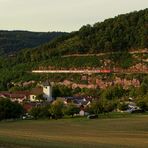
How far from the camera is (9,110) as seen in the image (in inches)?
3782

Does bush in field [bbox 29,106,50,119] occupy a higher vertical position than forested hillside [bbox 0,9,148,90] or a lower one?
lower

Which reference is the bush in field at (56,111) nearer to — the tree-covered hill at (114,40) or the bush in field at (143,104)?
the bush in field at (143,104)

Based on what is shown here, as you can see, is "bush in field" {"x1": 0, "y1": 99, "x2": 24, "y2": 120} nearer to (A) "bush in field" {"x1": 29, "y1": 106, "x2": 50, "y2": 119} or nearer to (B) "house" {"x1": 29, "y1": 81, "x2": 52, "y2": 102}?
(A) "bush in field" {"x1": 29, "y1": 106, "x2": 50, "y2": 119}

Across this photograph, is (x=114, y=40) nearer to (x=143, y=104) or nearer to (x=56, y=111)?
(x=143, y=104)

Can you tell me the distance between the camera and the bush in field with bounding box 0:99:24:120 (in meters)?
94.8

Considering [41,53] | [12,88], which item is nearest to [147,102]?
[12,88]

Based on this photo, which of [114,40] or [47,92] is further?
[114,40]

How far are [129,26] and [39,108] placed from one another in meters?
101

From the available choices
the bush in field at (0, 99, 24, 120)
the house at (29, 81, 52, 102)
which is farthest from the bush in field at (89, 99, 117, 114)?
the house at (29, 81, 52, 102)

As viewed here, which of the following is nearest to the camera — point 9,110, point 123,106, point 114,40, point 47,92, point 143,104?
point 9,110

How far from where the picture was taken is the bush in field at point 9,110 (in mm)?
94812

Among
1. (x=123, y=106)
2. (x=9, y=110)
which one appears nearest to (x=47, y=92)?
(x=123, y=106)

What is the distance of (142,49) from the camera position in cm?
17512

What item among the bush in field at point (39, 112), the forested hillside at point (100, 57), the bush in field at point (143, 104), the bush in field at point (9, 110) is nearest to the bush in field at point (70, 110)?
the bush in field at point (39, 112)
